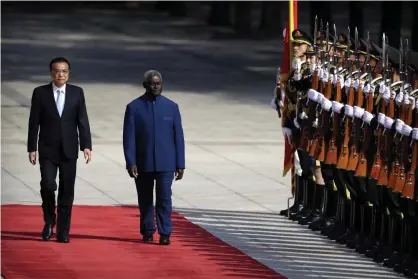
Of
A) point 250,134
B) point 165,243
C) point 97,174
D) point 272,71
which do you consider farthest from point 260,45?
point 165,243

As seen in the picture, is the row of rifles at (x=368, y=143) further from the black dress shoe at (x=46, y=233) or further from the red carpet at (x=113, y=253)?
the black dress shoe at (x=46, y=233)

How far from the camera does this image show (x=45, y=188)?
15.1 m

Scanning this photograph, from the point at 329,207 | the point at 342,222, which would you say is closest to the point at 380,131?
the point at 342,222

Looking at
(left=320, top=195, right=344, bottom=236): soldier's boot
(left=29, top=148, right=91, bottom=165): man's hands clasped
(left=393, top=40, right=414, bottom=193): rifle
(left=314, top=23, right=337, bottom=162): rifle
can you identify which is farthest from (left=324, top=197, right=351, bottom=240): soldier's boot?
(left=29, top=148, right=91, bottom=165): man's hands clasped

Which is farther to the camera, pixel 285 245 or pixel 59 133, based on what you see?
pixel 285 245

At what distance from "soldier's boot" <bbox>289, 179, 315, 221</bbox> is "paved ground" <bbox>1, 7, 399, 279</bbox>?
17 cm

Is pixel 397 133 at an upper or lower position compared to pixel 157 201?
upper

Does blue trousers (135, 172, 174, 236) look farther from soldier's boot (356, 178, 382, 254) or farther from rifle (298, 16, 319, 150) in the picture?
soldier's boot (356, 178, 382, 254)

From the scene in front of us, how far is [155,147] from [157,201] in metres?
0.49

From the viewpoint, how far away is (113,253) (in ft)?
48.3

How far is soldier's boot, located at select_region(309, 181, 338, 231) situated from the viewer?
52.4ft

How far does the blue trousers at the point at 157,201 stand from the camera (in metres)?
15.0

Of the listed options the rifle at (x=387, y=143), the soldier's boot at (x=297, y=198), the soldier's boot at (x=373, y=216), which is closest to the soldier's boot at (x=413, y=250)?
the rifle at (x=387, y=143)

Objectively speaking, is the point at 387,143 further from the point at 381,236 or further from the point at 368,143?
the point at 381,236
